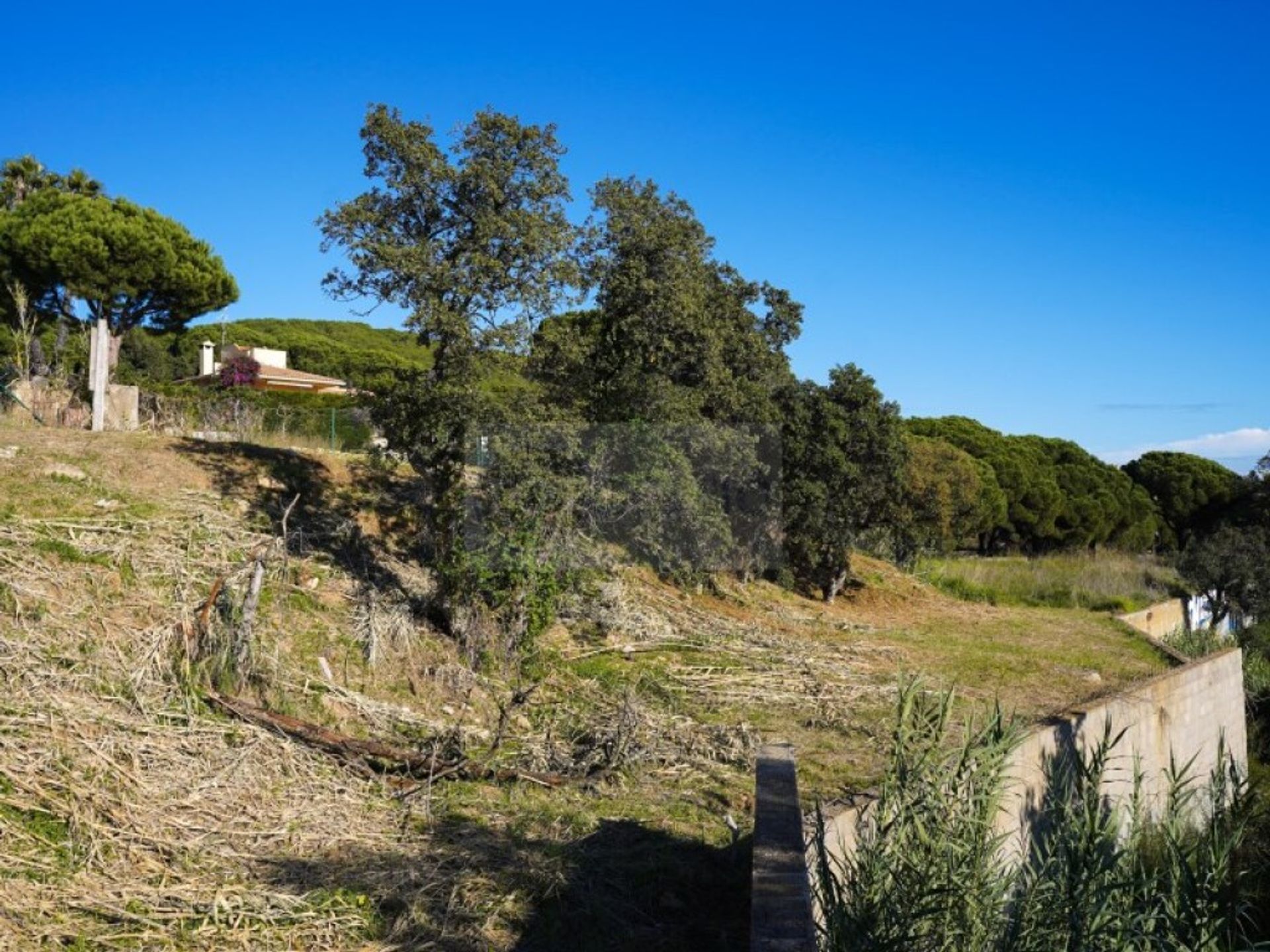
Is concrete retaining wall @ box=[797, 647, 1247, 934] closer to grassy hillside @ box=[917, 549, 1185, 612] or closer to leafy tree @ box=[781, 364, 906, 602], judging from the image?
leafy tree @ box=[781, 364, 906, 602]

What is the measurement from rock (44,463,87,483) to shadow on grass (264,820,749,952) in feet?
17.8

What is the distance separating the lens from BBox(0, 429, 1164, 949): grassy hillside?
4.66m

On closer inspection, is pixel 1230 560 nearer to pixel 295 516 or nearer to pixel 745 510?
pixel 745 510

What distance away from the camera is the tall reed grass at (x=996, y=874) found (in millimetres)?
3617

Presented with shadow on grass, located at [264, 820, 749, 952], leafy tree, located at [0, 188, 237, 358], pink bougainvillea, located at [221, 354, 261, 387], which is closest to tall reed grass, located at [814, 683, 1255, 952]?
shadow on grass, located at [264, 820, 749, 952]

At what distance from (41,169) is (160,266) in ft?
32.1

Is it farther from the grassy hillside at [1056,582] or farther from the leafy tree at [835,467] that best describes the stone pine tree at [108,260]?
the grassy hillside at [1056,582]

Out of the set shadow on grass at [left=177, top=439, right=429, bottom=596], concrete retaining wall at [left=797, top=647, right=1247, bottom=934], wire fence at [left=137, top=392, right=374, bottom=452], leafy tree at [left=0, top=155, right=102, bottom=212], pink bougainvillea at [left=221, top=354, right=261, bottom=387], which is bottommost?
concrete retaining wall at [left=797, top=647, right=1247, bottom=934]

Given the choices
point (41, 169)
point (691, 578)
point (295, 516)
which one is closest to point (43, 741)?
point (295, 516)

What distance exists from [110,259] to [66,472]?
14.7 m

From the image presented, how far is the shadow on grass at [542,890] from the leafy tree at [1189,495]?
35.0 metres

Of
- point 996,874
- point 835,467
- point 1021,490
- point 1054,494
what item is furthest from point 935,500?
point 1054,494

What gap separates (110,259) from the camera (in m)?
22.0

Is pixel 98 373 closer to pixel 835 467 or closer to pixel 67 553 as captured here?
pixel 67 553
